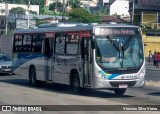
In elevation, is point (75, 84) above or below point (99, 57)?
below

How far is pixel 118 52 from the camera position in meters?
22.9

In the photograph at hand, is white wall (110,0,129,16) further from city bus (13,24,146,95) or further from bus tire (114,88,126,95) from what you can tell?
bus tire (114,88,126,95)

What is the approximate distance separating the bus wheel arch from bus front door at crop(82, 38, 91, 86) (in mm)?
672

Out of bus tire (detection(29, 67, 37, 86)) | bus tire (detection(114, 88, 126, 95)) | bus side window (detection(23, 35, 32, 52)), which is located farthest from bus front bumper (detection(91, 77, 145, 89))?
bus side window (detection(23, 35, 32, 52))

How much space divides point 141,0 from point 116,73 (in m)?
69.5

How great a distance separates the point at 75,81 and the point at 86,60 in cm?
138

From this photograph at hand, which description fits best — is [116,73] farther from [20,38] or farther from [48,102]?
[20,38]

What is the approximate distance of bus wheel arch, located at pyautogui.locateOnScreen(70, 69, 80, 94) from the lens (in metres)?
24.1

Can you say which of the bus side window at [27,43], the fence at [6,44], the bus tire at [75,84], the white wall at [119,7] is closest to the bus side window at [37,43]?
the bus side window at [27,43]

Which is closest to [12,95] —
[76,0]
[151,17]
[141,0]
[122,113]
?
[122,113]

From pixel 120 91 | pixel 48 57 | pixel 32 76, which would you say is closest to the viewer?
pixel 120 91

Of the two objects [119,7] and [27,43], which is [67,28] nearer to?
[27,43]

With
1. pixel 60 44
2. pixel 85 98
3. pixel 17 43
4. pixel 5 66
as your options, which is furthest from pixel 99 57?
pixel 5 66

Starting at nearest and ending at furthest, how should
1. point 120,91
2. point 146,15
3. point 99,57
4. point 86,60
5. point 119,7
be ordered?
point 99,57 → point 86,60 → point 120,91 → point 146,15 → point 119,7
